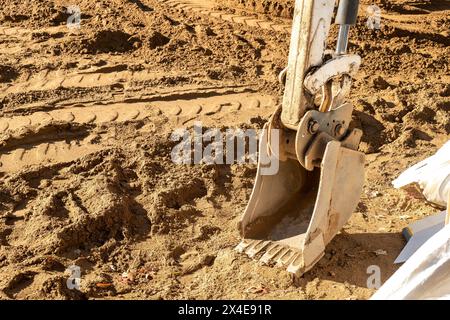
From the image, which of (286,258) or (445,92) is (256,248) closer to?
(286,258)

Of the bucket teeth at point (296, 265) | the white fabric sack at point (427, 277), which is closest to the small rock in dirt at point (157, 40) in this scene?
the bucket teeth at point (296, 265)

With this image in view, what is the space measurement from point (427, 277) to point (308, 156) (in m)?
1.05

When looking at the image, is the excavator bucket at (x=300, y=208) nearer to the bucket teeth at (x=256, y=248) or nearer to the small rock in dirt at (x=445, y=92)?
the bucket teeth at (x=256, y=248)

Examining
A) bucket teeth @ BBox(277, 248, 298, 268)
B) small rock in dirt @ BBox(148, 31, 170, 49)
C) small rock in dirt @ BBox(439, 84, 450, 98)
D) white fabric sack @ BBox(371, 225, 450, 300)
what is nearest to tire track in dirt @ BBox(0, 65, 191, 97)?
small rock in dirt @ BBox(148, 31, 170, 49)

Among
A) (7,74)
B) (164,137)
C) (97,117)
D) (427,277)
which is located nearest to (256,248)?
(427,277)

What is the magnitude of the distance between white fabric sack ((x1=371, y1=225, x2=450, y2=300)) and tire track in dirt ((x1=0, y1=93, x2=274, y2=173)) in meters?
3.13

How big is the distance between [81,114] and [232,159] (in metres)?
1.70

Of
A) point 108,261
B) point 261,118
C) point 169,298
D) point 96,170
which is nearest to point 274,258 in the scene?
point 169,298

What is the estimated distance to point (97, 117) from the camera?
6.22m

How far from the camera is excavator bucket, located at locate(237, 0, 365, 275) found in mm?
3885

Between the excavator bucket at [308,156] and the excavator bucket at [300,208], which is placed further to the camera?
the excavator bucket at [300,208]

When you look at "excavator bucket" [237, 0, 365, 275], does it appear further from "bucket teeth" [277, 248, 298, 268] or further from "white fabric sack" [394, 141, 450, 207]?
"white fabric sack" [394, 141, 450, 207]

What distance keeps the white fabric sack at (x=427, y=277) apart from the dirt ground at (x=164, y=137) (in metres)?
0.75

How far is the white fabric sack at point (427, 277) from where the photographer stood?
3266mm
